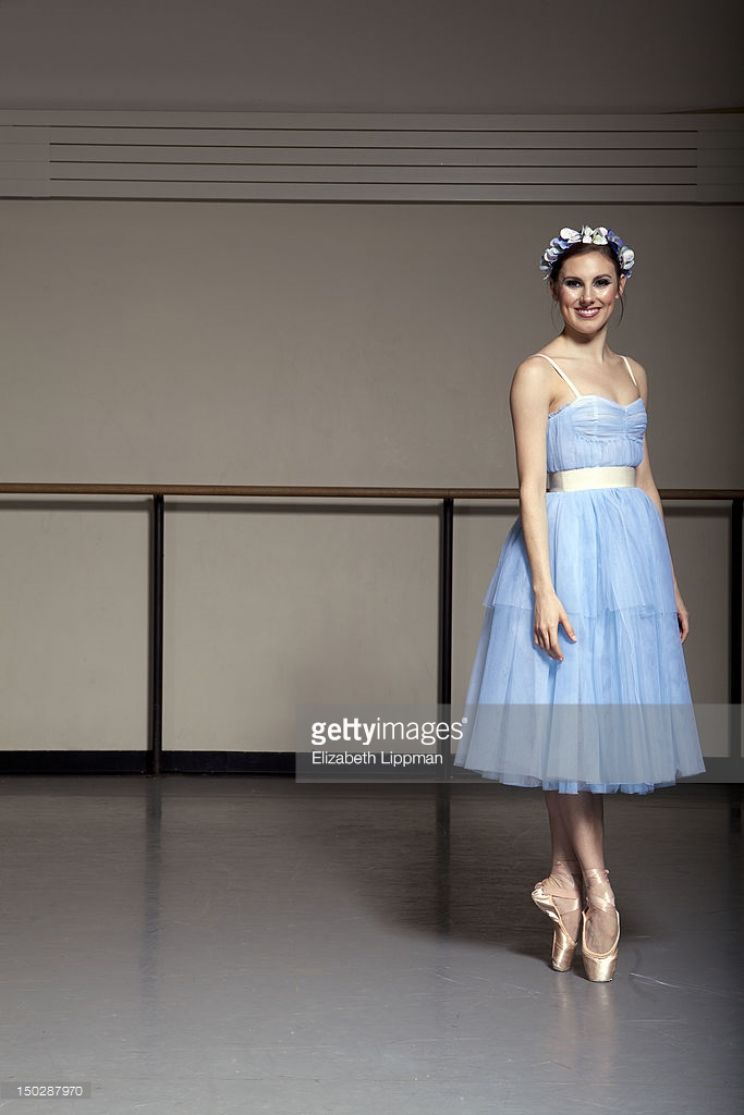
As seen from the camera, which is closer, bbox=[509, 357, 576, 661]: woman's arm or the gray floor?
the gray floor

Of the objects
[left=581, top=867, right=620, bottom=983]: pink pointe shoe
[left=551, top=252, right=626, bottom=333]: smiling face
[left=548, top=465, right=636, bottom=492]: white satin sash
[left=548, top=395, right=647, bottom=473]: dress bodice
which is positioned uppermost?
[left=551, top=252, right=626, bottom=333]: smiling face

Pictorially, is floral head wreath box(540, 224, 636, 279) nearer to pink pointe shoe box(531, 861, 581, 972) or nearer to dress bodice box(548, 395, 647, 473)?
dress bodice box(548, 395, 647, 473)

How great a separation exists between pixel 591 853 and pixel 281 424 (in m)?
2.59

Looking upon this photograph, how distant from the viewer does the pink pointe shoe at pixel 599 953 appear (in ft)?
7.77

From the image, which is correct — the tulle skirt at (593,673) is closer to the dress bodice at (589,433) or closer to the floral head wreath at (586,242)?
the dress bodice at (589,433)

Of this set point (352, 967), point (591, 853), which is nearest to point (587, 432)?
point (591, 853)

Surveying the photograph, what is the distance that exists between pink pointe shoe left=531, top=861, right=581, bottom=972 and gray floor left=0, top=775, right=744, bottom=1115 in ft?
0.11

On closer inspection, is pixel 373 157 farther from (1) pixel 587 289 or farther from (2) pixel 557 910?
(2) pixel 557 910

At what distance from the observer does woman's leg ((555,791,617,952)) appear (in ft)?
7.78

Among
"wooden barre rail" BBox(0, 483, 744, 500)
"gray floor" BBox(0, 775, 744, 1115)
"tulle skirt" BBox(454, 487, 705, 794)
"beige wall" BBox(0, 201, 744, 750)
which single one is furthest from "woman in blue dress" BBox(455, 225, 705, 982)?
"beige wall" BBox(0, 201, 744, 750)

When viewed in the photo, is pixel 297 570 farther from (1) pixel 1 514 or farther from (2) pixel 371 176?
(2) pixel 371 176

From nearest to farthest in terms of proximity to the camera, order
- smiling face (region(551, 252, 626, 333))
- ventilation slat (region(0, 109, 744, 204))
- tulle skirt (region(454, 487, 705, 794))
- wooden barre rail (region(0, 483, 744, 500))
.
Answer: tulle skirt (region(454, 487, 705, 794)) → smiling face (region(551, 252, 626, 333)) → wooden barre rail (region(0, 483, 744, 500)) → ventilation slat (region(0, 109, 744, 204))

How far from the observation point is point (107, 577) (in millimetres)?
4684

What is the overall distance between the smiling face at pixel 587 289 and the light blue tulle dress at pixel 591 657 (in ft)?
0.31
